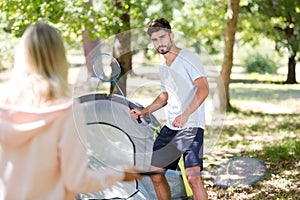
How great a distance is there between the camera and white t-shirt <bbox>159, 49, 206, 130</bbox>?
117 inches

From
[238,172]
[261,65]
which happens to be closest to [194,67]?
[238,172]

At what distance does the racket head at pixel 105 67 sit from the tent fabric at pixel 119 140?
0.85ft

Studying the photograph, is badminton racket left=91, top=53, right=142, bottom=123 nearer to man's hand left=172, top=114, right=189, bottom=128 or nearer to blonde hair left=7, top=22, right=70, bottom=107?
man's hand left=172, top=114, right=189, bottom=128

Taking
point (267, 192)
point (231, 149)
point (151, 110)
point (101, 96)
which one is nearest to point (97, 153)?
point (101, 96)

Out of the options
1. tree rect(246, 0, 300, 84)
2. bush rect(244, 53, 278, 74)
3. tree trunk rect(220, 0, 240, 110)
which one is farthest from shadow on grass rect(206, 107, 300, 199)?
bush rect(244, 53, 278, 74)

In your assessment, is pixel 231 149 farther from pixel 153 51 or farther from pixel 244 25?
pixel 244 25

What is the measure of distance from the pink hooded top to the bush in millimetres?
21049

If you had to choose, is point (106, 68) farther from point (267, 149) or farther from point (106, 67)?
point (267, 149)

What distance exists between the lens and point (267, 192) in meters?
4.13

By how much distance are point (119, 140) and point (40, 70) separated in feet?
7.34

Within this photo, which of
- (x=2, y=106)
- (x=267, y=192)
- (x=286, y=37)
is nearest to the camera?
(x=2, y=106)

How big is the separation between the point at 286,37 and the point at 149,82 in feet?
28.0

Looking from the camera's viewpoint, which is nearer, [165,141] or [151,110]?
[165,141]

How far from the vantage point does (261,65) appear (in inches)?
884
